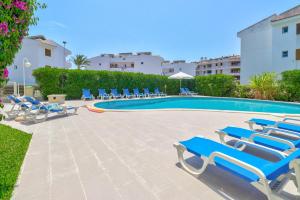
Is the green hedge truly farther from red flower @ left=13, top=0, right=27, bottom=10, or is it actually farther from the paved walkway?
red flower @ left=13, top=0, right=27, bottom=10

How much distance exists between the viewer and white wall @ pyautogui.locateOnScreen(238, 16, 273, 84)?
24.2 m

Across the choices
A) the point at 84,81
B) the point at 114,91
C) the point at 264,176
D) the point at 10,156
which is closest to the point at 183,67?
the point at 114,91

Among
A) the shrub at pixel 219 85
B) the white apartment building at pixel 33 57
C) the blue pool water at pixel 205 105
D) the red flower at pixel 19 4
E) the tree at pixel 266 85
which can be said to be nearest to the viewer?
the red flower at pixel 19 4

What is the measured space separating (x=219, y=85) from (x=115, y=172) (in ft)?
63.2

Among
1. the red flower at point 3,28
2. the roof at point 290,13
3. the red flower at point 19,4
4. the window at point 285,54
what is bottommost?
the red flower at point 3,28

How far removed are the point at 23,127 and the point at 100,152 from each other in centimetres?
388

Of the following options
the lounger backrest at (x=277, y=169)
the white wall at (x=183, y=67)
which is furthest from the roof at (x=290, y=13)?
the white wall at (x=183, y=67)

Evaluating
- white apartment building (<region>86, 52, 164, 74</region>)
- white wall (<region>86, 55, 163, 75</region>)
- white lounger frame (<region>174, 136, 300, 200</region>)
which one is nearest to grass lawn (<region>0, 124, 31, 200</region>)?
white lounger frame (<region>174, 136, 300, 200</region>)

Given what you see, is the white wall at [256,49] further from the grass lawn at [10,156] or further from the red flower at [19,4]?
the red flower at [19,4]

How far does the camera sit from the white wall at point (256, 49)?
24188mm

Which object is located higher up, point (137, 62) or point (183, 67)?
point (183, 67)

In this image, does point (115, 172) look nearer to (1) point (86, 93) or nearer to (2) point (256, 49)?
(1) point (86, 93)

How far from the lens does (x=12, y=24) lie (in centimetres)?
217

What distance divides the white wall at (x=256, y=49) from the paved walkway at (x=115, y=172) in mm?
23926
